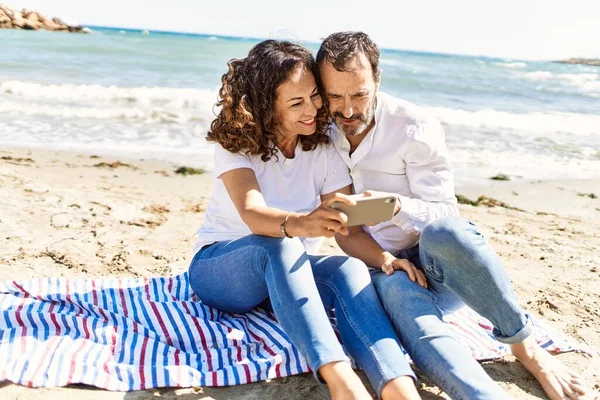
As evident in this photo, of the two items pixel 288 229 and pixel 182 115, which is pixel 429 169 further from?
pixel 182 115

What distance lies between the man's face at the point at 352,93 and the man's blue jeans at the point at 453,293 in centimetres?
72

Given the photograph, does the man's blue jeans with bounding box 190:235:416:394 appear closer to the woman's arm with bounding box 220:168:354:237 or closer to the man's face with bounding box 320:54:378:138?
the woman's arm with bounding box 220:168:354:237

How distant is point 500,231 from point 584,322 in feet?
6.32

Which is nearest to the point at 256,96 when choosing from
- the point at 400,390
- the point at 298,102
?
the point at 298,102

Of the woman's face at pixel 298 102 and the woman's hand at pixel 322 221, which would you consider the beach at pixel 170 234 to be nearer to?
the woman's hand at pixel 322 221

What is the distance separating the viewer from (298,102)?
3.17 meters

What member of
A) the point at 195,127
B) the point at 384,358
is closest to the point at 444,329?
the point at 384,358

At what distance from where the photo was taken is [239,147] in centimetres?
313

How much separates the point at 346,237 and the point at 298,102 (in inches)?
33.1

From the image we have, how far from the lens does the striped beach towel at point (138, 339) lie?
288 centimetres

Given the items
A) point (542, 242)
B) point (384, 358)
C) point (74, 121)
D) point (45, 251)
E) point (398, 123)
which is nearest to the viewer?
point (384, 358)

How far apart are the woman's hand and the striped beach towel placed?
754 millimetres

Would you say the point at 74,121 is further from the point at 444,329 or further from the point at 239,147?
the point at 444,329

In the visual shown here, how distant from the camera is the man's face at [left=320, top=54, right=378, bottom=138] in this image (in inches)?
123
